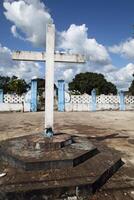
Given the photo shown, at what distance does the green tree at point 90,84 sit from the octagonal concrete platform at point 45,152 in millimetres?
43673

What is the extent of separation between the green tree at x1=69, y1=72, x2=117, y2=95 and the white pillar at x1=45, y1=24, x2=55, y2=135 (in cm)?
4321

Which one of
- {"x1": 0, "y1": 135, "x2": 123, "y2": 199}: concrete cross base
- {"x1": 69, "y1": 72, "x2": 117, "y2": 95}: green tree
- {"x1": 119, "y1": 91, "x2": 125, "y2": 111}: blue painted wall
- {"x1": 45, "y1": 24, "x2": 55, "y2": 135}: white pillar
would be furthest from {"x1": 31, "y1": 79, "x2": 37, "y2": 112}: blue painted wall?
{"x1": 69, "y1": 72, "x2": 117, "y2": 95}: green tree

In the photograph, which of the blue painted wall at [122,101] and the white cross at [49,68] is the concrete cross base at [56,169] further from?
the blue painted wall at [122,101]

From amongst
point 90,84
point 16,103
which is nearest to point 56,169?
point 16,103

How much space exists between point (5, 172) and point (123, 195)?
1.51 meters

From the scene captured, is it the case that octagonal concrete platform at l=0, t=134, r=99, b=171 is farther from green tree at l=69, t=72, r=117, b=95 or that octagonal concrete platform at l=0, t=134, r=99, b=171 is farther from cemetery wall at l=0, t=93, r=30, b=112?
green tree at l=69, t=72, r=117, b=95

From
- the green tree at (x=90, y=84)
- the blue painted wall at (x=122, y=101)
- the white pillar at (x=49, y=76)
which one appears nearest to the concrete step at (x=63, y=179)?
the white pillar at (x=49, y=76)

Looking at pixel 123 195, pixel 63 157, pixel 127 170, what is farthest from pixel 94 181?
pixel 127 170

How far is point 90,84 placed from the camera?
47.5 m

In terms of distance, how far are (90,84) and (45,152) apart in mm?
44490

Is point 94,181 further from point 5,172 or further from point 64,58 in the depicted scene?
point 64,58

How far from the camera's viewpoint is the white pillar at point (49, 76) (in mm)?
4258

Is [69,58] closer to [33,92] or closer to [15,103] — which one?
[33,92]

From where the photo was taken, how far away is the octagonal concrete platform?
3.11 m
